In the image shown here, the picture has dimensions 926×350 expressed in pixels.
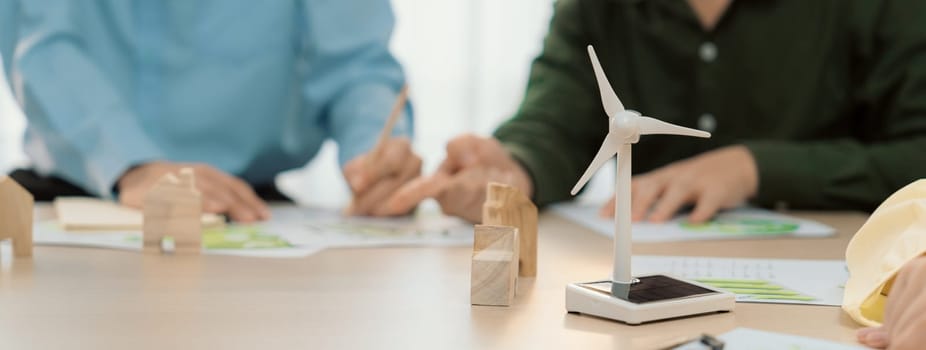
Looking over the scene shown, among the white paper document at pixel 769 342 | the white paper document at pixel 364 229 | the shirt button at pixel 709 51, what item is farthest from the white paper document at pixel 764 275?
the shirt button at pixel 709 51

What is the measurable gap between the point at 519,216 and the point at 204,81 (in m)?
0.77

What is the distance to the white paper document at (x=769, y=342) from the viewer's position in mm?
535

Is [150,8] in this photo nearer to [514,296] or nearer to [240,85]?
[240,85]

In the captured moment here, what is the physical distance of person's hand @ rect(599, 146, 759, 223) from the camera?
1.12m

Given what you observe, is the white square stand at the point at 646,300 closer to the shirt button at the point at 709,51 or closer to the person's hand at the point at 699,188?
the person's hand at the point at 699,188

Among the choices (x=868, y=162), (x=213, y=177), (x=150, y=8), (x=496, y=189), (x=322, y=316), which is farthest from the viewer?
(x=150, y=8)

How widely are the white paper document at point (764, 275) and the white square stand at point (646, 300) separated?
0.05 meters

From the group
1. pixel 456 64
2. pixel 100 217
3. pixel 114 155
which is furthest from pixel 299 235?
pixel 456 64

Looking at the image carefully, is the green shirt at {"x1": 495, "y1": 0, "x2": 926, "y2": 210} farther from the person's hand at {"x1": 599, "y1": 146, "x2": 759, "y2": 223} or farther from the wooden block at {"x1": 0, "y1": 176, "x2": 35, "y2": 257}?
the wooden block at {"x1": 0, "y1": 176, "x2": 35, "y2": 257}

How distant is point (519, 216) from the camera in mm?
773

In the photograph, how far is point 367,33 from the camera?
4.86 feet

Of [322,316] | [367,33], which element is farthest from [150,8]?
[322,316]

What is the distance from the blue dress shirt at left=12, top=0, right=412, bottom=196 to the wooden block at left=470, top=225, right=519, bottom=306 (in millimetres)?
661

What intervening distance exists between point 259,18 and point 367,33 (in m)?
0.17
